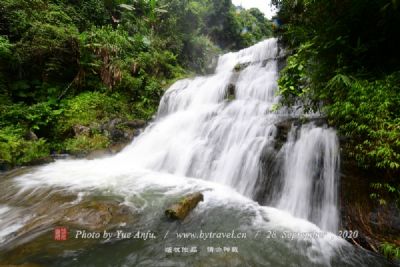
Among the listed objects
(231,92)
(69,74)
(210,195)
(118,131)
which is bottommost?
(210,195)

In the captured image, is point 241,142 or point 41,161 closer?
point 241,142

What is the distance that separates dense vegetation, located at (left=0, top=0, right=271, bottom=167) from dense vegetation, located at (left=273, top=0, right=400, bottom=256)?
6859 millimetres

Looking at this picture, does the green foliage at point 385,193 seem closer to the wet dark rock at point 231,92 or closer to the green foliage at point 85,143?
the wet dark rock at point 231,92

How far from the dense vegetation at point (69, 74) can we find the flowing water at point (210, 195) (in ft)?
5.16

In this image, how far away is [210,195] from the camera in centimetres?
490

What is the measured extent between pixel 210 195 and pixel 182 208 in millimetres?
1038

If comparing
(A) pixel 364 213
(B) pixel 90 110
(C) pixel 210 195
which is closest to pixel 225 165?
(C) pixel 210 195

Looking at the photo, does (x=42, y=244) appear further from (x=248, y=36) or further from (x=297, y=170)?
(x=248, y=36)

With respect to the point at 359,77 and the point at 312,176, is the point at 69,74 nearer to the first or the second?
the point at 312,176

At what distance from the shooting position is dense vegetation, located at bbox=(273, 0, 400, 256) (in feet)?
10.3

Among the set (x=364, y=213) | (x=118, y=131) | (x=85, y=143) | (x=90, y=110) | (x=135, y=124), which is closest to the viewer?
(x=364, y=213)

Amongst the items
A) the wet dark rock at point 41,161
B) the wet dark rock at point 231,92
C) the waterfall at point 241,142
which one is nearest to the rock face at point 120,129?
the waterfall at point 241,142

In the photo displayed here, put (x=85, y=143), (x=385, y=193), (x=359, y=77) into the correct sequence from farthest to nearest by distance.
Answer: (x=85, y=143)
(x=359, y=77)
(x=385, y=193)

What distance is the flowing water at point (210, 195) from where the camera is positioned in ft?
10.0
